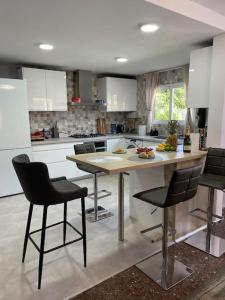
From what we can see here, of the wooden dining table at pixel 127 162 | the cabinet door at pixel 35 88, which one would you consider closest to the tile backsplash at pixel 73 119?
the cabinet door at pixel 35 88

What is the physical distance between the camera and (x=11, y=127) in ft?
11.8

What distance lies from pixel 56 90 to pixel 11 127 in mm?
1227

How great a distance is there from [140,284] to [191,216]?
1093 mm

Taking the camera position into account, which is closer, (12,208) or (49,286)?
(49,286)

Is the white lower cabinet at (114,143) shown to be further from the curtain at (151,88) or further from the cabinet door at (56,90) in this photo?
the cabinet door at (56,90)

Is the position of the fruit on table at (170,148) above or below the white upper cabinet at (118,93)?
below

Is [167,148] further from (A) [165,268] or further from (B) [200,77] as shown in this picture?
(A) [165,268]

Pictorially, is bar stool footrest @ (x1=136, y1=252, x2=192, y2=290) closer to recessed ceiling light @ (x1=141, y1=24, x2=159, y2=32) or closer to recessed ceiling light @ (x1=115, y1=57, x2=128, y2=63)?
recessed ceiling light @ (x1=141, y1=24, x2=159, y2=32)

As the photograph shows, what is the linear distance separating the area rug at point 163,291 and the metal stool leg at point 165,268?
4 centimetres

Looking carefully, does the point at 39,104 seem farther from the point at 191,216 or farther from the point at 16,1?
the point at 191,216

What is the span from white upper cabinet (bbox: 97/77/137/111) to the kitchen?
0.02 metres

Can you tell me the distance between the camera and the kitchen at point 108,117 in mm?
2076

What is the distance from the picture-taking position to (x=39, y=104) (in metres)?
4.20

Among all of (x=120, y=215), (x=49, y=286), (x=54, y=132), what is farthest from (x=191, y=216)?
(x=54, y=132)
